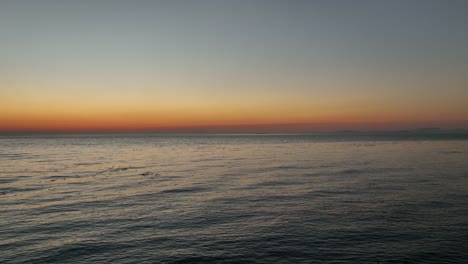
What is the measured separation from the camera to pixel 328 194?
86.9 ft

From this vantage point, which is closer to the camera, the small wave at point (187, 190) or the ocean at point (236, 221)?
the ocean at point (236, 221)

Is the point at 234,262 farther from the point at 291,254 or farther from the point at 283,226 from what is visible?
the point at 283,226

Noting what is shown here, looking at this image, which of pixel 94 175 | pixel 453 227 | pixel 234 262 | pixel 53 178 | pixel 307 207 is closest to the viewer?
pixel 234 262

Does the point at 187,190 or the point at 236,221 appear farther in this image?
the point at 187,190

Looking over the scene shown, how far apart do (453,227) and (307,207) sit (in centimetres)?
814

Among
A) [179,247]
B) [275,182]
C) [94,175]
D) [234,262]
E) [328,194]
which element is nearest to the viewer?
[234,262]

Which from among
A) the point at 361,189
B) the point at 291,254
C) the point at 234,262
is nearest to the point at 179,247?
the point at 234,262

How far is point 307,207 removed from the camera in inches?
873

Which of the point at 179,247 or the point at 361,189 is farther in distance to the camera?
the point at 361,189

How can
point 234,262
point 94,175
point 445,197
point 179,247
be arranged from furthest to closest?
1. point 94,175
2. point 445,197
3. point 179,247
4. point 234,262

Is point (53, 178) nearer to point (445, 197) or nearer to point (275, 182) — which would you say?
point (275, 182)

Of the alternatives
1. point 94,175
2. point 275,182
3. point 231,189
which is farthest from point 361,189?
point 94,175

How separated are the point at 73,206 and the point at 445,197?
26.8 metres

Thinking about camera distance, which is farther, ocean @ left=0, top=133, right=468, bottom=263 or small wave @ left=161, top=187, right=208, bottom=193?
small wave @ left=161, top=187, right=208, bottom=193
